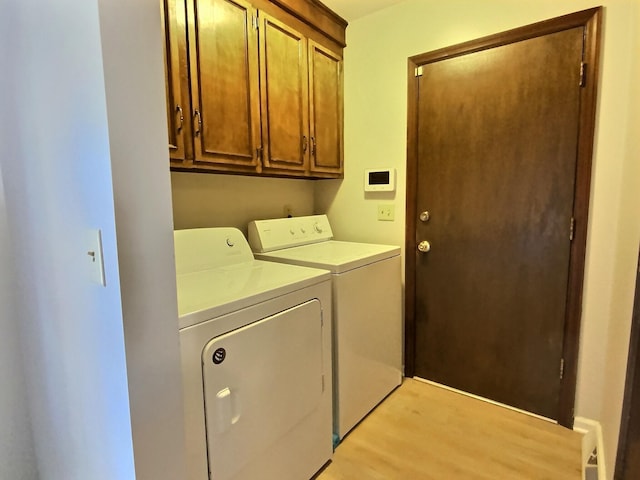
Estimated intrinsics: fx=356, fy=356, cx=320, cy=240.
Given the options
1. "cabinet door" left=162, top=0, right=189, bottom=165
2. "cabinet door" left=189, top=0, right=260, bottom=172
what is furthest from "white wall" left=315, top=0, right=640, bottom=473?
"cabinet door" left=162, top=0, right=189, bottom=165

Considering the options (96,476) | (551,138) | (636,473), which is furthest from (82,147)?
(551,138)

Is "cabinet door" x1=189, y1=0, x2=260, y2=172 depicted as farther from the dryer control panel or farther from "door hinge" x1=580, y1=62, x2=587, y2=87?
"door hinge" x1=580, y1=62, x2=587, y2=87

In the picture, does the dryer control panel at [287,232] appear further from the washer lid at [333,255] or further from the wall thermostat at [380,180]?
the wall thermostat at [380,180]

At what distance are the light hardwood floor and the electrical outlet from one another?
44.6 inches

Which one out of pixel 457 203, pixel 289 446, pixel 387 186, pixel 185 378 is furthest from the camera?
pixel 387 186

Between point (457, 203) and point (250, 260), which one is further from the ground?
point (457, 203)

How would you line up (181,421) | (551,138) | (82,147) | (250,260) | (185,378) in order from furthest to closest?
(250,260) < (551,138) < (185,378) < (181,421) < (82,147)

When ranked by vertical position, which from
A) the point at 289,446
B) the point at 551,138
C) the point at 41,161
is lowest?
the point at 289,446

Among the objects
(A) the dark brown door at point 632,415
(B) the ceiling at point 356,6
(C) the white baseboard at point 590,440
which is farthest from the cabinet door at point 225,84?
(C) the white baseboard at point 590,440

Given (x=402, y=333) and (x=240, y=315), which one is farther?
(x=402, y=333)

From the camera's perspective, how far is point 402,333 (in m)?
2.38

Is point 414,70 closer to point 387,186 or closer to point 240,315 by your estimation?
point 387,186

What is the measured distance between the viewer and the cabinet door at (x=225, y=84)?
154cm

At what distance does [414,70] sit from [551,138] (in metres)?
0.86
